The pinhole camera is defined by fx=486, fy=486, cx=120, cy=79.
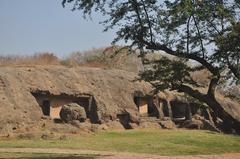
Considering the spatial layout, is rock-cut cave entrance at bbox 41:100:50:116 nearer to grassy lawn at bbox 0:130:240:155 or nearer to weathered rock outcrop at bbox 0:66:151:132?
weathered rock outcrop at bbox 0:66:151:132

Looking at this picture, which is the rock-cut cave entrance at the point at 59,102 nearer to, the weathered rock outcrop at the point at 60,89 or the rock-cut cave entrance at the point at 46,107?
the rock-cut cave entrance at the point at 46,107

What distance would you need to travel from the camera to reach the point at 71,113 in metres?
36.1

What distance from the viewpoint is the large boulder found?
35975 millimetres

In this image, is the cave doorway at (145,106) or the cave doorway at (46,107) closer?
the cave doorway at (46,107)

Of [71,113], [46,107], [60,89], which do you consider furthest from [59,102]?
[71,113]

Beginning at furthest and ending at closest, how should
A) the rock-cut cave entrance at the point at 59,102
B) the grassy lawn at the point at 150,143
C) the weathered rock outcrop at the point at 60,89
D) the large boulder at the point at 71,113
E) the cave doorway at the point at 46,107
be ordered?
the cave doorway at the point at 46,107, the rock-cut cave entrance at the point at 59,102, the large boulder at the point at 71,113, the weathered rock outcrop at the point at 60,89, the grassy lawn at the point at 150,143

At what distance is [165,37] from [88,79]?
24.7 metres

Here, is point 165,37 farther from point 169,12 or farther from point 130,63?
point 130,63

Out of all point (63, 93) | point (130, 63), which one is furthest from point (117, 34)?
point (130, 63)

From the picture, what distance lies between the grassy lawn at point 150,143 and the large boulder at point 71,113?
2.79 meters

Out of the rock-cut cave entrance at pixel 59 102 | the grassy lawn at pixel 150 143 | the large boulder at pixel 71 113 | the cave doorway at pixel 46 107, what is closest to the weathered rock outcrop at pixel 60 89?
the rock-cut cave entrance at pixel 59 102

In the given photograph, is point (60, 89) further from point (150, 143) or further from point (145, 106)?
point (150, 143)

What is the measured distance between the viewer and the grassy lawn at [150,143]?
2514 centimetres

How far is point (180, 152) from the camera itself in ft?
79.5
